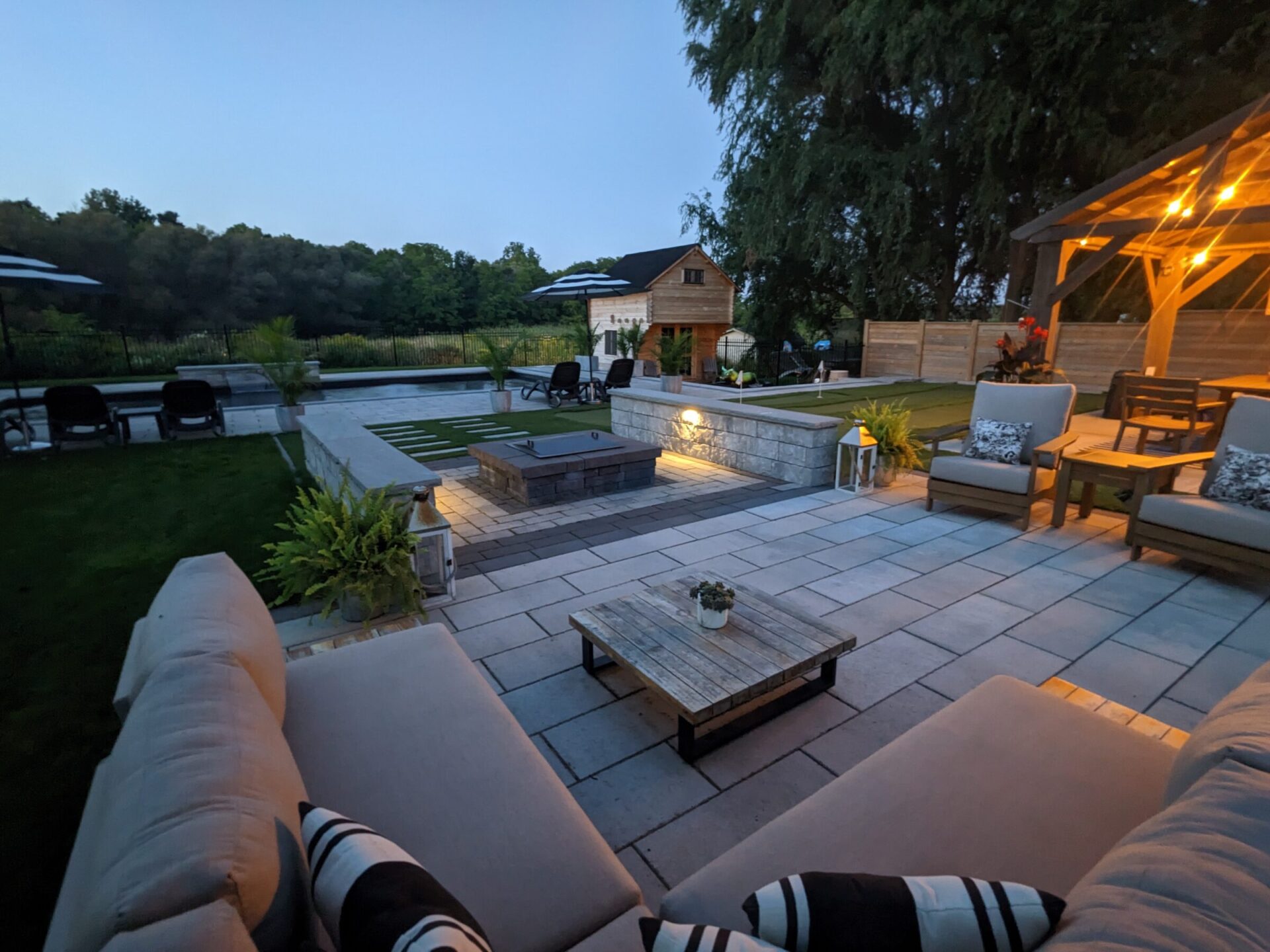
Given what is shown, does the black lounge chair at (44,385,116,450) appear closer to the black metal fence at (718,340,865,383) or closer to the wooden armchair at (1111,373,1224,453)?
the wooden armchair at (1111,373,1224,453)

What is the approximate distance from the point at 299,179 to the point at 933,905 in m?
55.2

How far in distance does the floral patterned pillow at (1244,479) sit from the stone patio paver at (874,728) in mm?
2846

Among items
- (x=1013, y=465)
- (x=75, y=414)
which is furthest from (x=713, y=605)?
(x=75, y=414)

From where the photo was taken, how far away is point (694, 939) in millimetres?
867

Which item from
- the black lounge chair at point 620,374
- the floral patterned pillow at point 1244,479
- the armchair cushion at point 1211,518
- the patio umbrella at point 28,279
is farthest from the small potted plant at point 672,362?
the patio umbrella at point 28,279

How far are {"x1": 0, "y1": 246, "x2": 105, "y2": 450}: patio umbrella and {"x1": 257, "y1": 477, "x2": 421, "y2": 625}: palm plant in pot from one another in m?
6.37

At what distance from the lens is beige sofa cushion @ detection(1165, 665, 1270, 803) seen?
106 cm

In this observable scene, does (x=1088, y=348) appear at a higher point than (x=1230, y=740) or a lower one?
higher

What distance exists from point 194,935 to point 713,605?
79.2 inches

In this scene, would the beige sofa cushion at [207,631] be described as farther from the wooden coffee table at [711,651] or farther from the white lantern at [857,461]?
the white lantern at [857,461]

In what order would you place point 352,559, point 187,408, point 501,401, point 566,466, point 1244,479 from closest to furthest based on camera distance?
point 352,559, point 1244,479, point 566,466, point 187,408, point 501,401

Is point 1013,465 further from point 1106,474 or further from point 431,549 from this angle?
point 431,549

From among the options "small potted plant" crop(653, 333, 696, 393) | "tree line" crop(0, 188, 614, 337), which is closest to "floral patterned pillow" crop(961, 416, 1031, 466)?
"small potted plant" crop(653, 333, 696, 393)

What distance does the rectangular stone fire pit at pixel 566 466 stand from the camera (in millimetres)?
5461
